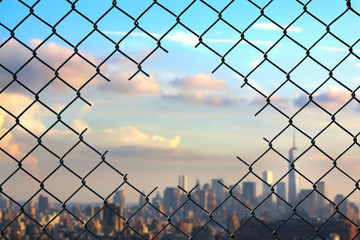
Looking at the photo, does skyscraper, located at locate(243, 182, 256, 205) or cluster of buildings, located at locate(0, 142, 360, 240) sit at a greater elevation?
skyscraper, located at locate(243, 182, 256, 205)

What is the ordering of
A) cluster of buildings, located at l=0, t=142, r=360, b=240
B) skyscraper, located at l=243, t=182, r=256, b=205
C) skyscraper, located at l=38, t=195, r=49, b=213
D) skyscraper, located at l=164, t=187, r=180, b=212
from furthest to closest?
1. skyscraper, located at l=243, t=182, r=256, b=205
2. skyscraper, located at l=164, t=187, r=180, b=212
3. skyscraper, located at l=38, t=195, r=49, b=213
4. cluster of buildings, located at l=0, t=142, r=360, b=240

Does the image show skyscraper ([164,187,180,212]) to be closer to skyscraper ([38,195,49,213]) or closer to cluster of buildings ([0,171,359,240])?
cluster of buildings ([0,171,359,240])

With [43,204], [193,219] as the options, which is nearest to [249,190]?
[193,219]

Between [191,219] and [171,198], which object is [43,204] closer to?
[171,198]

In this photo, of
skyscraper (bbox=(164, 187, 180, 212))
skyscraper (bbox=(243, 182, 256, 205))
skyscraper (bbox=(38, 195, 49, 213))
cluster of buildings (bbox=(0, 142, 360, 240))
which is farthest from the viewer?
skyscraper (bbox=(243, 182, 256, 205))

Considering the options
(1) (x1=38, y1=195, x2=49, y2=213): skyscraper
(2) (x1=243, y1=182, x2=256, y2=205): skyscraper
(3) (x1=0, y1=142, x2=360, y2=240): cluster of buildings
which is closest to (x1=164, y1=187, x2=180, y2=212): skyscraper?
(3) (x1=0, y1=142, x2=360, y2=240): cluster of buildings

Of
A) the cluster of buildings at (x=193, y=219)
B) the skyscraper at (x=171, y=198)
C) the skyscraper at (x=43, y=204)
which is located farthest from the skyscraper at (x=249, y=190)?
the skyscraper at (x=43, y=204)

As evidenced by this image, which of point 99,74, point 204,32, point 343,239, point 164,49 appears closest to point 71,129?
point 99,74

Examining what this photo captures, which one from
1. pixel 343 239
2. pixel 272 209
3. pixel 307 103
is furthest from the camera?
pixel 272 209

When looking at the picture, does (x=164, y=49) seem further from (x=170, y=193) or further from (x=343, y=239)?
(x=170, y=193)

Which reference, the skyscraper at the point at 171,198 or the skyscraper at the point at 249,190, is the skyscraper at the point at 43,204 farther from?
the skyscraper at the point at 249,190

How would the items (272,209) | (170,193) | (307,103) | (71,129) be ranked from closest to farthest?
1. (71,129)
2. (307,103)
3. (170,193)
4. (272,209)
